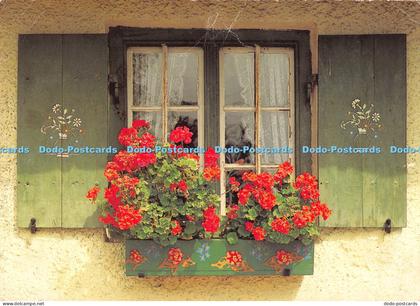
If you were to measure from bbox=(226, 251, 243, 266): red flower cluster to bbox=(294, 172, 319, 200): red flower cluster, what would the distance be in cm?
55

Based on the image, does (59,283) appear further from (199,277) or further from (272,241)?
(272,241)

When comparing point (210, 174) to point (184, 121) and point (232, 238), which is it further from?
point (184, 121)

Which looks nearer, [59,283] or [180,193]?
[180,193]

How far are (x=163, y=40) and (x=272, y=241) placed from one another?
5.06 feet

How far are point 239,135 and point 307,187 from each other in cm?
71

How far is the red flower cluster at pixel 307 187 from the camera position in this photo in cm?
358

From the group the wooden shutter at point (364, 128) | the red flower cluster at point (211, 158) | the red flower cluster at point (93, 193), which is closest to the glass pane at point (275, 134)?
the wooden shutter at point (364, 128)

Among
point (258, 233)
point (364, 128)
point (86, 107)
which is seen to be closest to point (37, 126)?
point (86, 107)

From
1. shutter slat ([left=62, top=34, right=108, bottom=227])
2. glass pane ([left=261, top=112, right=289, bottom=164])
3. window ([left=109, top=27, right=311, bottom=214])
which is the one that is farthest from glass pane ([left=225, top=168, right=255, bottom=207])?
shutter slat ([left=62, top=34, right=108, bottom=227])

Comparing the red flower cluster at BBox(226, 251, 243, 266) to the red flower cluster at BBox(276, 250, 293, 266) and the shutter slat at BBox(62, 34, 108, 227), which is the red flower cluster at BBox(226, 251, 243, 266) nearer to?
the red flower cluster at BBox(276, 250, 293, 266)

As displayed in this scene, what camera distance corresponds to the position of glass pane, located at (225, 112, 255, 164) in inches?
160

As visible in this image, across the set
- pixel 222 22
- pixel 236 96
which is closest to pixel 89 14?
pixel 222 22

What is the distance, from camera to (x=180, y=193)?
361cm

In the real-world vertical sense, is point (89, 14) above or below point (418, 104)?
above
